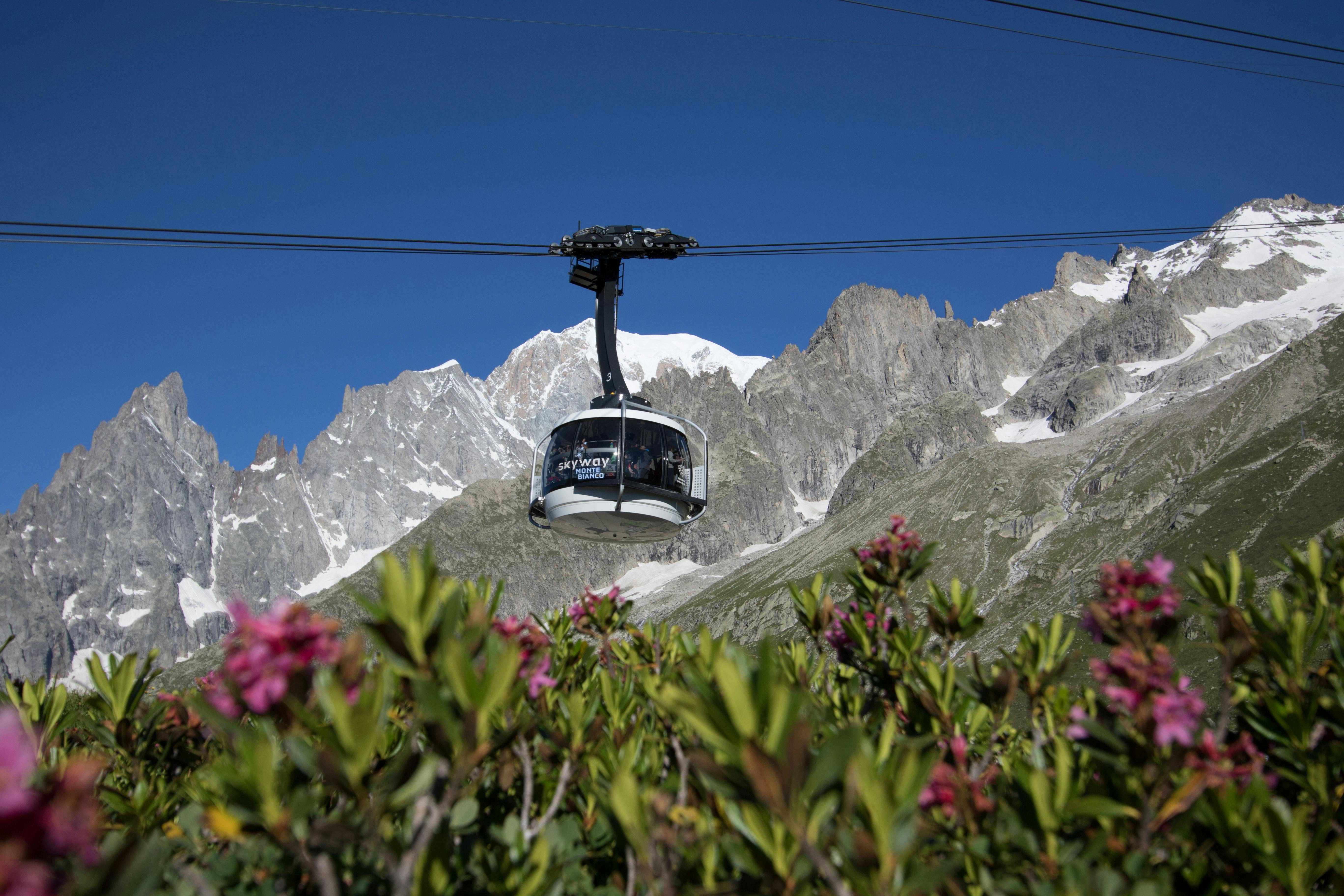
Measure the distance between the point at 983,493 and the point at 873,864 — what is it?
638 feet

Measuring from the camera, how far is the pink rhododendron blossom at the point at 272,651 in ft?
10.9

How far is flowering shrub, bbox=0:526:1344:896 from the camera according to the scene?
10.1ft

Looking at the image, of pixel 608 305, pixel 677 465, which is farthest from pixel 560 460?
pixel 608 305

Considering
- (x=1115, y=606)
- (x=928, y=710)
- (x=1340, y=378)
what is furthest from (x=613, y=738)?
(x=1340, y=378)

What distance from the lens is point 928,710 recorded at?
5.55 metres

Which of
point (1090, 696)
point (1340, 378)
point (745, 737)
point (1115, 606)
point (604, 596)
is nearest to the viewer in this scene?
point (745, 737)

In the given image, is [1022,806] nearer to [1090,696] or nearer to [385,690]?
[1090,696]

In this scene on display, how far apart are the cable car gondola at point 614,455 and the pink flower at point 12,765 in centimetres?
1559

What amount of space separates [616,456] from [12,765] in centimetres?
1606

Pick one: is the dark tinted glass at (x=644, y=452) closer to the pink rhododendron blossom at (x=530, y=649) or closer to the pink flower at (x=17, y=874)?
the pink rhododendron blossom at (x=530, y=649)

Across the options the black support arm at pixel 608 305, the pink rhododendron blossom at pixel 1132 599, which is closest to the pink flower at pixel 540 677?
the pink rhododendron blossom at pixel 1132 599

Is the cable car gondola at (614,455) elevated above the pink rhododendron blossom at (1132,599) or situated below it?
above

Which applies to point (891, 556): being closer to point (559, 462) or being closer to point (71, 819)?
point (71, 819)

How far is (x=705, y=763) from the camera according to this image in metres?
3.02
